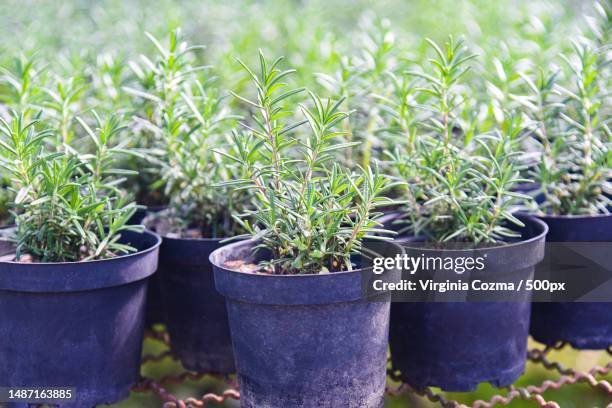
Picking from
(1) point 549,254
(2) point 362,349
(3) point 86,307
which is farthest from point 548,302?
(3) point 86,307

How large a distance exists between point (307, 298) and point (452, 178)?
55cm

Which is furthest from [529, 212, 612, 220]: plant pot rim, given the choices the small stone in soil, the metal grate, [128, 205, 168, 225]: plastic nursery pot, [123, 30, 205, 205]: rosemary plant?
[128, 205, 168, 225]: plastic nursery pot

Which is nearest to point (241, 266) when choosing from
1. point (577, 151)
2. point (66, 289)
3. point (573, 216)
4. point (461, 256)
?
point (66, 289)

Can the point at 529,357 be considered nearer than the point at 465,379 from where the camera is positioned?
No

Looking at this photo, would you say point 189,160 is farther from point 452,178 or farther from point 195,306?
point 452,178

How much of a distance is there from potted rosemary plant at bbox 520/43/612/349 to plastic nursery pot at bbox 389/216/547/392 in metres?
0.19

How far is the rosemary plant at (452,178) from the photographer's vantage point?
187cm

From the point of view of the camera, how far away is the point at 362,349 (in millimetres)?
1663

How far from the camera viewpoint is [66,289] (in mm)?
1697

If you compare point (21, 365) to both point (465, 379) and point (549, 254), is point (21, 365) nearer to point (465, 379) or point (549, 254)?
point (465, 379)

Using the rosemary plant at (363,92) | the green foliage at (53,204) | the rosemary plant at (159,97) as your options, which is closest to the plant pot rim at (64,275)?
the green foliage at (53,204)

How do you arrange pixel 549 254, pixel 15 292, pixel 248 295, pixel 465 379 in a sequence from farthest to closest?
pixel 549 254
pixel 465 379
pixel 15 292
pixel 248 295

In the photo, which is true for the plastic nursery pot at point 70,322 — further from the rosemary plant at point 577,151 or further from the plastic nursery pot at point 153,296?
the rosemary plant at point 577,151

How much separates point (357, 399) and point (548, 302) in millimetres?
764
